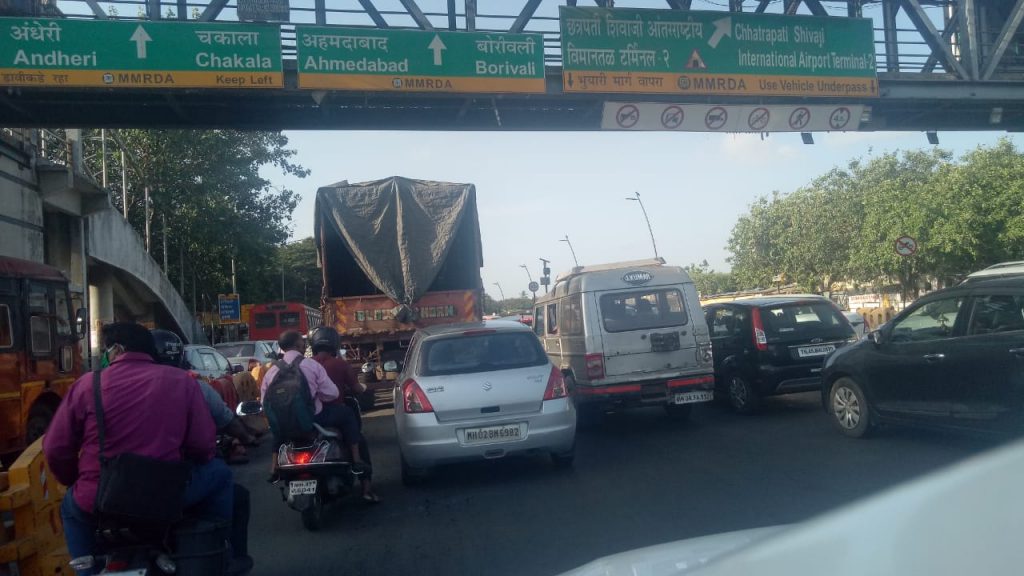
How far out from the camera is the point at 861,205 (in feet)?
140

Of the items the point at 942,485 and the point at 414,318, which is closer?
the point at 942,485

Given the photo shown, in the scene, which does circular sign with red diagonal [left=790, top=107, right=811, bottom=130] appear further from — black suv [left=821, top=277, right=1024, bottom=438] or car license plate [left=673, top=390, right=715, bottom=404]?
car license plate [left=673, top=390, right=715, bottom=404]

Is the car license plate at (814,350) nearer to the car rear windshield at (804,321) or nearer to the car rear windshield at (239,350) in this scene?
the car rear windshield at (804,321)

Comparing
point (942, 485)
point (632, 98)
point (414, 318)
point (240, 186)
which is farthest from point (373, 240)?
point (240, 186)

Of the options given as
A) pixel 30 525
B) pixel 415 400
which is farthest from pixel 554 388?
pixel 30 525

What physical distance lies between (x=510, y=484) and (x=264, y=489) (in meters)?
2.82

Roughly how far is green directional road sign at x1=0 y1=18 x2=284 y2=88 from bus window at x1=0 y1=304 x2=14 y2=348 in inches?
125

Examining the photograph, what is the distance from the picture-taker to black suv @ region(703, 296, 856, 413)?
1051 cm

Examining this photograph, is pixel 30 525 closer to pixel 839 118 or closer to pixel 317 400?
pixel 317 400

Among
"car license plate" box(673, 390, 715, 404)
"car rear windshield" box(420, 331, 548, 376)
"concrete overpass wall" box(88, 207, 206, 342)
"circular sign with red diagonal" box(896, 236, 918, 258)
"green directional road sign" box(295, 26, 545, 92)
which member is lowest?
"car license plate" box(673, 390, 715, 404)

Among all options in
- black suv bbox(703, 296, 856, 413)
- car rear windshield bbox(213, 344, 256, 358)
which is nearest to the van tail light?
black suv bbox(703, 296, 856, 413)

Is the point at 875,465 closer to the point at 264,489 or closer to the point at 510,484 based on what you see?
the point at 510,484

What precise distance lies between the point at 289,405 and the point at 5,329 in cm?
512

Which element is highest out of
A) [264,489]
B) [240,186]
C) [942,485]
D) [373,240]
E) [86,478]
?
[240,186]
